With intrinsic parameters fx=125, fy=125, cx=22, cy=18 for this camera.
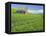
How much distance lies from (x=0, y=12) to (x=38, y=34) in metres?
0.78

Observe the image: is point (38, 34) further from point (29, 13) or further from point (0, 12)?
point (0, 12)

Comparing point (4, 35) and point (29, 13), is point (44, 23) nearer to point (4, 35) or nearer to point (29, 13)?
point (29, 13)

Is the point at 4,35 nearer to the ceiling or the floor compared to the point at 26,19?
nearer to the floor

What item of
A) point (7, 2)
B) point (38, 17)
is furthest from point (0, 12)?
point (38, 17)

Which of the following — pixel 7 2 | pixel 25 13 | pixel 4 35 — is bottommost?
pixel 4 35

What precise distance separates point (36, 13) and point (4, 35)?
68 cm

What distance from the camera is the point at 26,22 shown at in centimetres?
217

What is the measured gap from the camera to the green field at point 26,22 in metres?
2.09

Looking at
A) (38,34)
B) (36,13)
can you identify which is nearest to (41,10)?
(36,13)

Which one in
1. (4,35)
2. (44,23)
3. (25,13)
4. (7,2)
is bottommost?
(4,35)

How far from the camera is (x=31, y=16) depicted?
2197 millimetres

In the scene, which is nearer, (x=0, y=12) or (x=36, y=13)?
(x=0, y=12)

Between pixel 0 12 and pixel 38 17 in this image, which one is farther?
pixel 38 17

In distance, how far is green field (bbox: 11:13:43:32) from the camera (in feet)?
6.86
